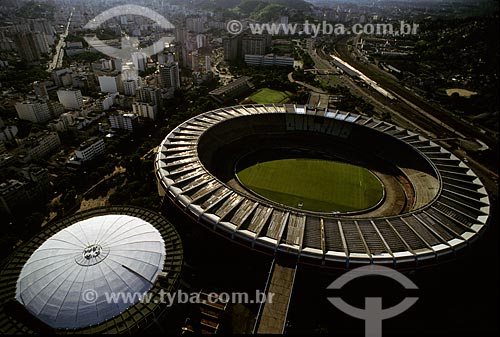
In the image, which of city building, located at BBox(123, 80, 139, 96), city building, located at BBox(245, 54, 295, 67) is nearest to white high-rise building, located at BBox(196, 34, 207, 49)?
city building, located at BBox(245, 54, 295, 67)

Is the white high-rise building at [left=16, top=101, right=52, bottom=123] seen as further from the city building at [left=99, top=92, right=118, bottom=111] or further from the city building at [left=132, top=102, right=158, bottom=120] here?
the city building at [left=132, top=102, right=158, bottom=120]

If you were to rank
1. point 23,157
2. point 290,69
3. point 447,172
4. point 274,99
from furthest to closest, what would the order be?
1. point 290,69
2. point 274,99
3. point 23,157
4. point 447,172

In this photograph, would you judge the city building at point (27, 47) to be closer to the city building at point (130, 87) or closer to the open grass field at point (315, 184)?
the city building at point (130, 87)

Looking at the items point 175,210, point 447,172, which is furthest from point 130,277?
point 447,172

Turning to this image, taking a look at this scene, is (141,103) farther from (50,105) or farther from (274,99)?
(274,99)

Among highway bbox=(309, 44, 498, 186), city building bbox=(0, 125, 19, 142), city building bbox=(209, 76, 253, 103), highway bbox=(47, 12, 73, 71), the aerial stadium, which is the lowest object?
highway bbox=(47, 12, 73, 71)

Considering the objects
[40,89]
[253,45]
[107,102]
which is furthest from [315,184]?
[253,45]
